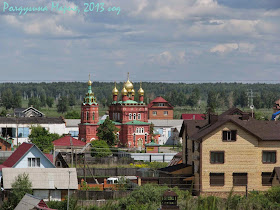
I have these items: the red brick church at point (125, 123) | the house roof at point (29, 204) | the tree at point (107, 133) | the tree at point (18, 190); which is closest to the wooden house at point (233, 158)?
the tree at point (18, 190)

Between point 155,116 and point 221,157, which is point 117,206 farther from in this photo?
point 155,116

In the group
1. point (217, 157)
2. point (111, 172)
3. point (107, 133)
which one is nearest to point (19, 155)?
point (111, 172)

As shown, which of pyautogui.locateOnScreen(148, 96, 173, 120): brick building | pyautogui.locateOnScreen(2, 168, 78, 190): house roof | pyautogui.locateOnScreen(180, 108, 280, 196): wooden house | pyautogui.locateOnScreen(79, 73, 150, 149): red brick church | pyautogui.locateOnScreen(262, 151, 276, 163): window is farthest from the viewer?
pyautogui.locateOnScreen(148, 96, 173, 120): brick building

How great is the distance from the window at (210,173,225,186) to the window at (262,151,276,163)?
2.90 metres

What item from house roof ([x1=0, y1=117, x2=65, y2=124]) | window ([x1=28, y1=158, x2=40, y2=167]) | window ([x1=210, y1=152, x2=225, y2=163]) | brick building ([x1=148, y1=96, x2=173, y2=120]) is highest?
brick building ([x1=148, y1=96, x2=173, y2=120])

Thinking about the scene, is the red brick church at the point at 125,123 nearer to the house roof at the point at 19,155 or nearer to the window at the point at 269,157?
the house roof at the point at 19,155

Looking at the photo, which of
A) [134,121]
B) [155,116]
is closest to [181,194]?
[134,121]

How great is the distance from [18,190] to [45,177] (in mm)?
2901

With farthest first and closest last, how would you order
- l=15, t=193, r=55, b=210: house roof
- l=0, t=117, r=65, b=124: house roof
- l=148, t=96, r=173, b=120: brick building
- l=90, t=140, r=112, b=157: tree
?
1. l=148, t=96, r=173, b=120: brick building
2. l=0, t=117, r=65, b=124: house roof
3. l=90, t=140, r=112, b=157: tree
4. l=15, t=193, r=55, b=210: house roof

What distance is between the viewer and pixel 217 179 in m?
45.9

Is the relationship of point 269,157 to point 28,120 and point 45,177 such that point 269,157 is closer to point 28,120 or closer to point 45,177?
point 45,177

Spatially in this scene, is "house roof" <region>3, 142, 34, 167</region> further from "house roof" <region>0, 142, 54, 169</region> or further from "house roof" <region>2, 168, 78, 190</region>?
"house roof" <region>2, 168, 78, 190</region>

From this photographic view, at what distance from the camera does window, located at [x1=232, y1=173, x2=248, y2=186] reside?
4607 cm

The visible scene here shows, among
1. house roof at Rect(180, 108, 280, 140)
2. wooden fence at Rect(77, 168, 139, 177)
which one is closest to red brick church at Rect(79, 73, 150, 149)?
wooden fence at Rect(77, 168, 139, 177)
